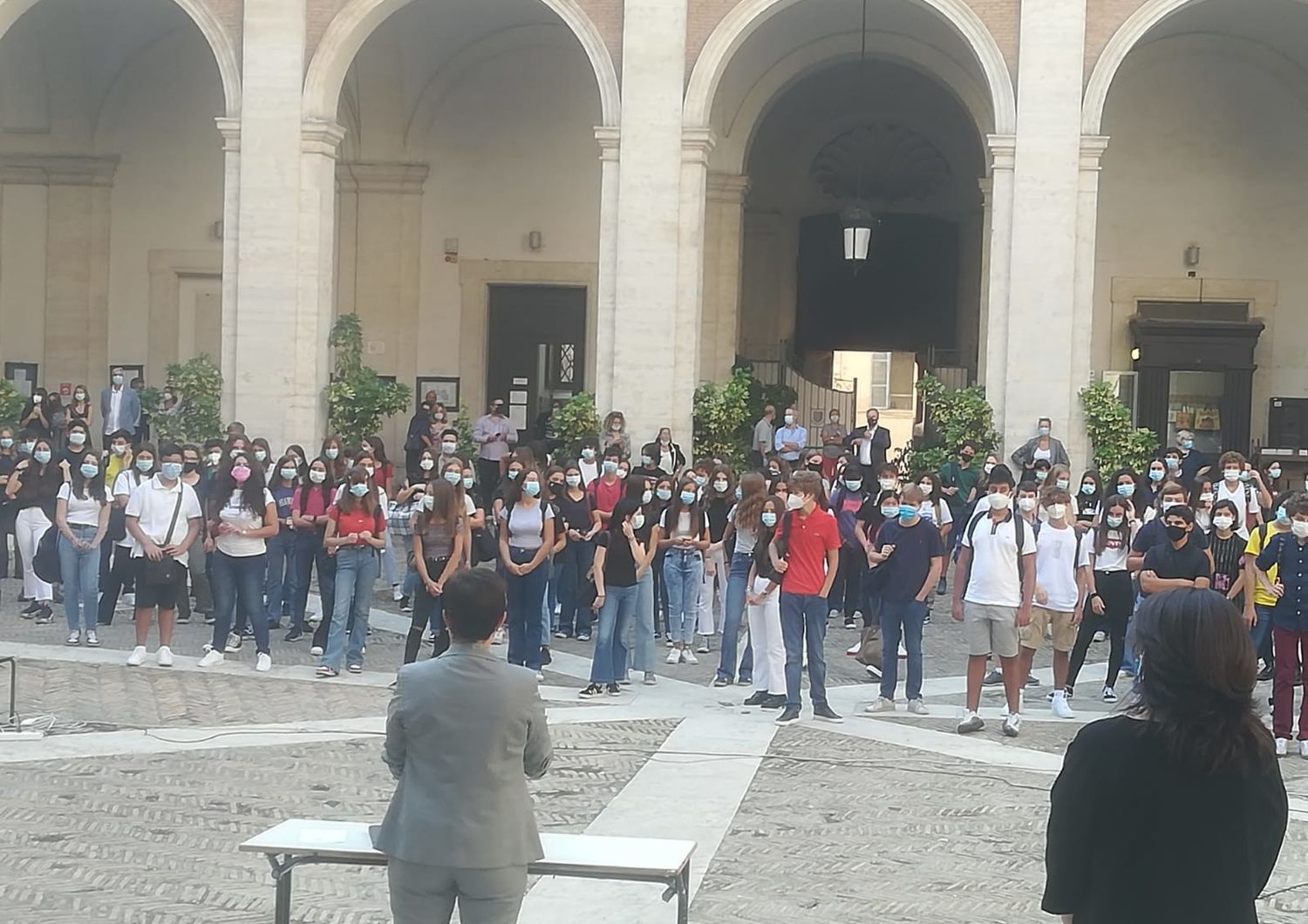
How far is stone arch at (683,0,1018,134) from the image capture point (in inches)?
762

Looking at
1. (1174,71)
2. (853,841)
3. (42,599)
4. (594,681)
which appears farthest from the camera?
(1174,71)

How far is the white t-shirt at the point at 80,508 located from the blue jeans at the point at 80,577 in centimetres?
4

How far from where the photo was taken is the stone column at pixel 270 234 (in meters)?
19.9


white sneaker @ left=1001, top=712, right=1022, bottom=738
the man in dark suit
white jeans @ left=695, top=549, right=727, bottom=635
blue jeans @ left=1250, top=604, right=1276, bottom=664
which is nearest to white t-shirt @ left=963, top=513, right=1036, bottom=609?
white sneaker @ left=1001, top=712, right=1022, bottom=738

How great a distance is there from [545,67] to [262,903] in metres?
19.8

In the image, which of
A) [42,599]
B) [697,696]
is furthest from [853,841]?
[42,599]

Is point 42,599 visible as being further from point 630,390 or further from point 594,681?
point 630,390

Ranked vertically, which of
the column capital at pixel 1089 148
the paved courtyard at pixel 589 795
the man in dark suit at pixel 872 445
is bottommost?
the paved courtyard at pixel 589 795

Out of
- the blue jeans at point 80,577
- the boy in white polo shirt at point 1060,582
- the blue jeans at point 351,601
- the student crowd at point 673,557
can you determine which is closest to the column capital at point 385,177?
the student crowd at point 673,557

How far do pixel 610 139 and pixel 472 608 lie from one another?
15.6 metres

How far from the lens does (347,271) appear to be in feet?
80.8

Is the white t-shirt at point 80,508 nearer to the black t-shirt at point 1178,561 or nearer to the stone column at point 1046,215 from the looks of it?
the black t-shirt at point 1178,561

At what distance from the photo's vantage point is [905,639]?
440 inches

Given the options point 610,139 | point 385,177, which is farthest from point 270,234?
point 385,177
